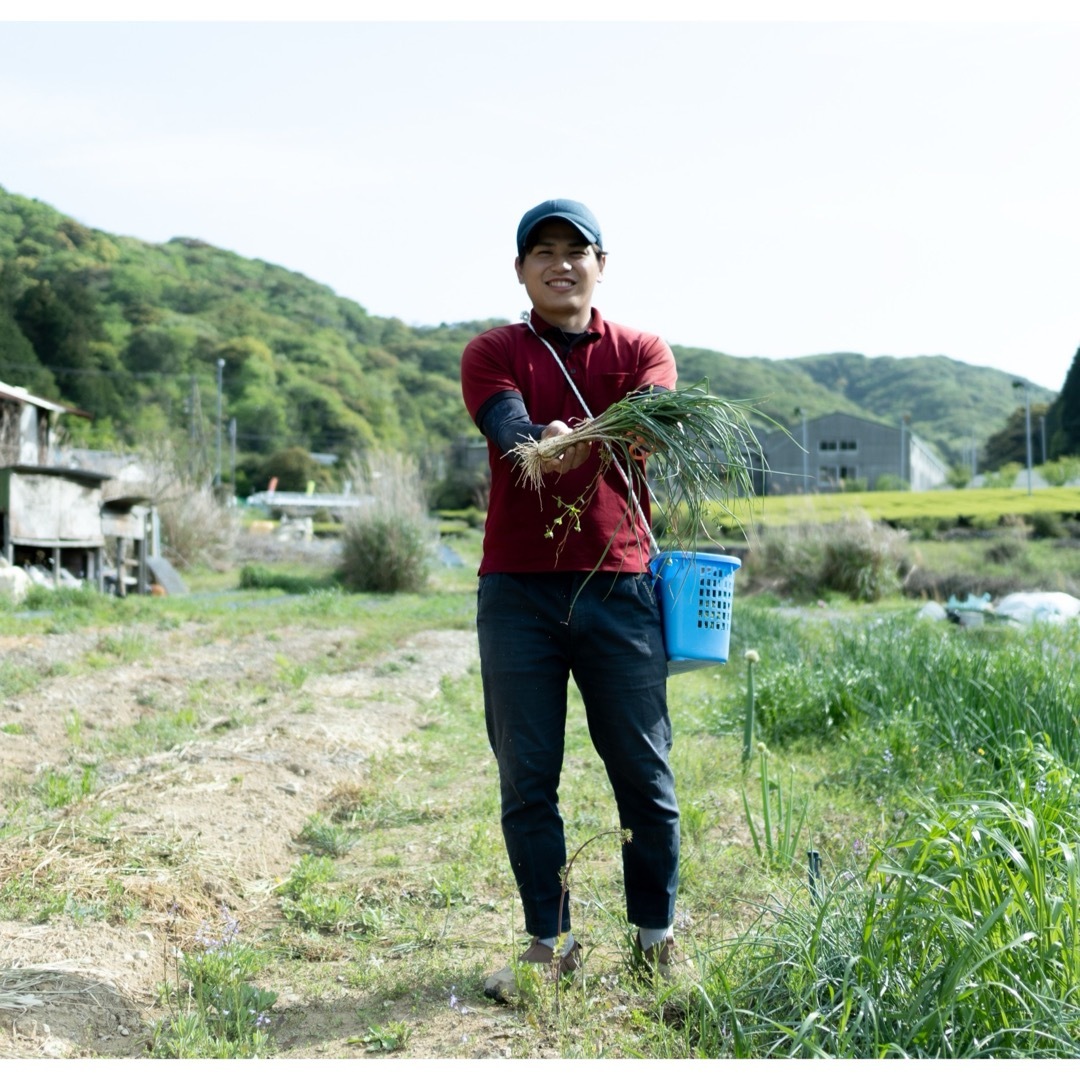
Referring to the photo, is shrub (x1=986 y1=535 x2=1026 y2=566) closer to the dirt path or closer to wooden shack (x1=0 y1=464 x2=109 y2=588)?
the dirt path

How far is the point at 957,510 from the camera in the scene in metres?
30.5

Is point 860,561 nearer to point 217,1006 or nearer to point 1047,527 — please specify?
point 1047,527

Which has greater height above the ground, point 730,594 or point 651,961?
point 730,594

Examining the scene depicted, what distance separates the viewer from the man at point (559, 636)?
262 centimetres

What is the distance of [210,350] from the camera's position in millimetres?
68750

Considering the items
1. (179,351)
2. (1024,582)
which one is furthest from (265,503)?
(1024,582)

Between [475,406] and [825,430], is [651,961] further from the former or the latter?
[825,430]

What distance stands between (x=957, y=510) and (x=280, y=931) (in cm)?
2991

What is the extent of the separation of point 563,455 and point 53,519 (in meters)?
13.9

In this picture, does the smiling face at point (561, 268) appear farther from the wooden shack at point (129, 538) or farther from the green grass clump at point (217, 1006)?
the wooden shack at point (129, 538)

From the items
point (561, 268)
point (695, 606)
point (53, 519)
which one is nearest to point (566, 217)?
point (561, 268)

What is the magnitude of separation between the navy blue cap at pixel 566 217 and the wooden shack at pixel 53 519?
1297 cm

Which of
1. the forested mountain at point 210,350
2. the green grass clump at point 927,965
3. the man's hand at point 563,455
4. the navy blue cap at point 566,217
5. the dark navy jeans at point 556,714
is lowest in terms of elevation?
the green grass clump at point 927,965

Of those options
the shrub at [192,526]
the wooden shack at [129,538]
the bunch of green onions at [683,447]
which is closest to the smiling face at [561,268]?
the bunch of green onions at [683,447]
